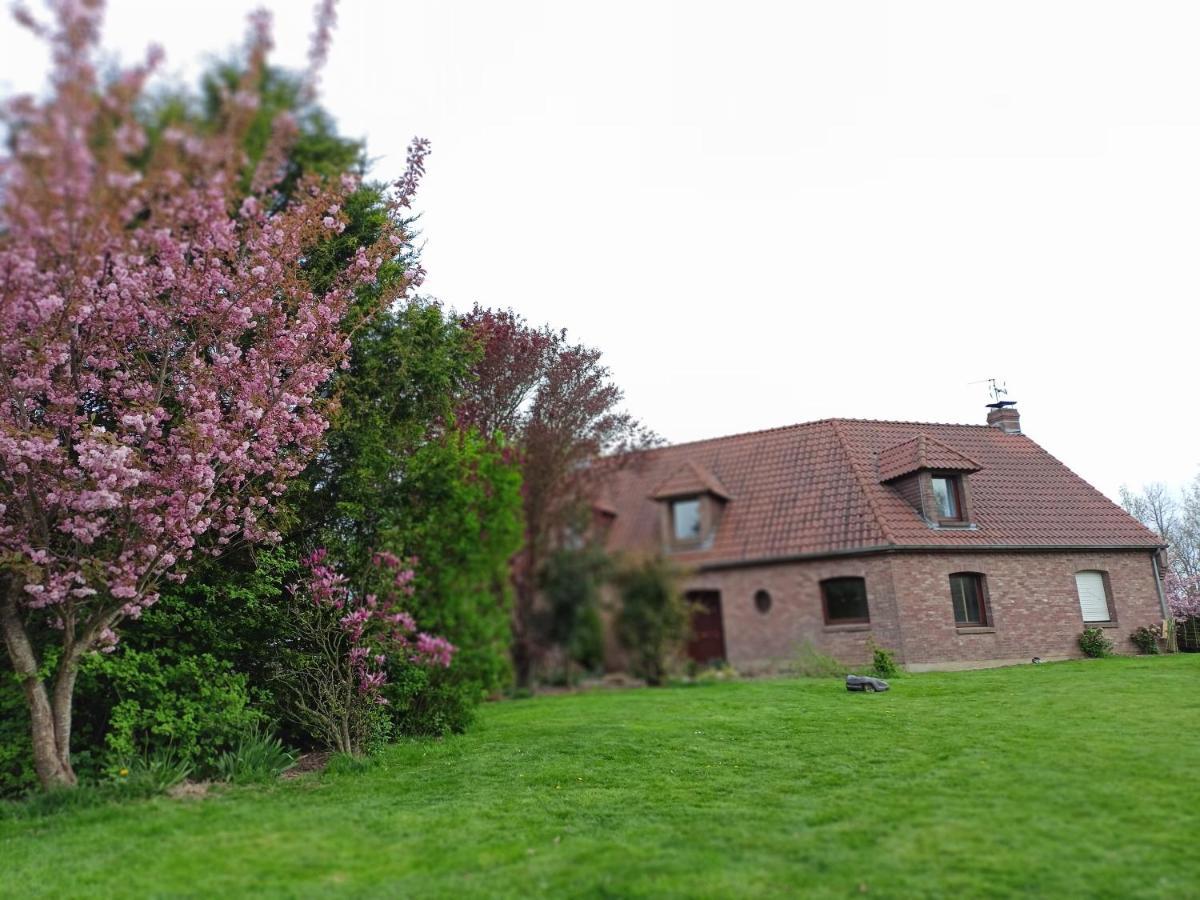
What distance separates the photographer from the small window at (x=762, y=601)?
66.1 ft

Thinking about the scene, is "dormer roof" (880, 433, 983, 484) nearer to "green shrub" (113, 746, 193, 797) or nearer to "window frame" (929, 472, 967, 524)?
"window frame" (929, 472, 967, 524)

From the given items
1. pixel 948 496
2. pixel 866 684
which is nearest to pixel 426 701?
pixel 866 684

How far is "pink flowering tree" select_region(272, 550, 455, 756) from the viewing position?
394 inches

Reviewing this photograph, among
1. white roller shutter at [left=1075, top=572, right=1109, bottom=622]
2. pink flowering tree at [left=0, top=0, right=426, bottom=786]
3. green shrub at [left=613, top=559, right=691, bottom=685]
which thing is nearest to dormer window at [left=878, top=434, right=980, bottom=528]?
white roller shutter at [left=1075, top=572, right=1109, bottom=622]

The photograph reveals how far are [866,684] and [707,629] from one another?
819cm

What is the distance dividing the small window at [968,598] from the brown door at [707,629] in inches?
225

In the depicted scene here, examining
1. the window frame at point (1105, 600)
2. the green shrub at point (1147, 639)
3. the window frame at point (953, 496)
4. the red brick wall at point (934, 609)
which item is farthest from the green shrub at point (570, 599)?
the green shrub at point (1147, 639)

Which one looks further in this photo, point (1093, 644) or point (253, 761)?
point (1093, 644)

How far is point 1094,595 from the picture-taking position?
19.3 metres

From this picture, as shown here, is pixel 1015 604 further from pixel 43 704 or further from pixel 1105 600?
pixel 43 704

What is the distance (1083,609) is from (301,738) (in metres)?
17.4

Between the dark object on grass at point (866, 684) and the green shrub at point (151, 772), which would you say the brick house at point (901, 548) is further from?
the green shrub at point (151, 772)

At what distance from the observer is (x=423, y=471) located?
11633mm

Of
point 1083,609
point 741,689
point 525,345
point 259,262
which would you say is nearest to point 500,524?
point 525,345
